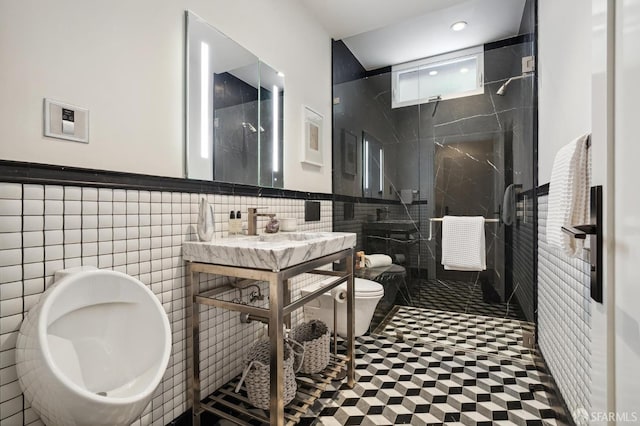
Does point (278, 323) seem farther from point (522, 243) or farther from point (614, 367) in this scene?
point (522, 243)

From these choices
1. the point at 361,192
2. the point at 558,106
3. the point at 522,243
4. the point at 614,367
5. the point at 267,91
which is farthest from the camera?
the point at 361,192

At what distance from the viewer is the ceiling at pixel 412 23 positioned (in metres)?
2.39

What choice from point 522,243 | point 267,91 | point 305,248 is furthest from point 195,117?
point 522,243

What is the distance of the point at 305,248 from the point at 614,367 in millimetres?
981

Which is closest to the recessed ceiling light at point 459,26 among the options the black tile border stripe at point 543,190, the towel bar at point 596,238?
the black tile border stripe at point 543,190

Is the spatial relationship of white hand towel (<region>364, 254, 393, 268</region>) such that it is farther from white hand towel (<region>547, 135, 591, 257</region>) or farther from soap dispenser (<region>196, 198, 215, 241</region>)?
white hand towel (<region>547, 135, 591, 257</region>)

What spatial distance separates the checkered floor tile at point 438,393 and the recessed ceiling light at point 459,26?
257 centimetres

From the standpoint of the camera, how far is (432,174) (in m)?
2.67

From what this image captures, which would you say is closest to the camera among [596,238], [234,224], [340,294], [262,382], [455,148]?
[596,238]

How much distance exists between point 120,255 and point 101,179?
283mm

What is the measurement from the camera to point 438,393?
1698mm

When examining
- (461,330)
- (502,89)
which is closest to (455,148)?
(502,89)

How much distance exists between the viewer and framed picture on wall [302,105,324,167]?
7.96 feet

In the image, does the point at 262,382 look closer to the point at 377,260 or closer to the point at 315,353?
the point at 315,353
